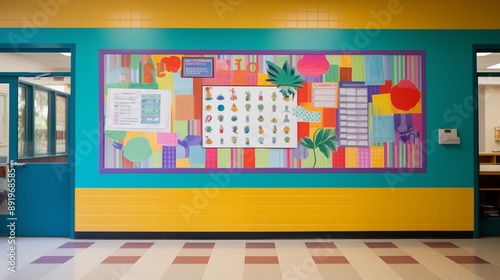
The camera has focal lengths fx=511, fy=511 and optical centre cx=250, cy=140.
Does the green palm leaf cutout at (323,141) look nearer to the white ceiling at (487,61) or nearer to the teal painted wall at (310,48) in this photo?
the teal painted wall at (310,48)

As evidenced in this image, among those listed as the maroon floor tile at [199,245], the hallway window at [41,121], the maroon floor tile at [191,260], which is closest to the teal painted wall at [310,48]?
the hallway window at [41,121]

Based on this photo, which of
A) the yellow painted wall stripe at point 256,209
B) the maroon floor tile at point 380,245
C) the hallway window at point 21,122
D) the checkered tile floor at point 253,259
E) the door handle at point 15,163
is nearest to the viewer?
the checkered tile floor at point 253,259

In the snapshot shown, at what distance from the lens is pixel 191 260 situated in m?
5.27

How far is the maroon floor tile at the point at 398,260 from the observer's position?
517cm

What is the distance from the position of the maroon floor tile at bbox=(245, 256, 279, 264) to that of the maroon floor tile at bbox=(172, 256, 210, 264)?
427 millimetres

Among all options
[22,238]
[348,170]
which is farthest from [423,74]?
[22,238]

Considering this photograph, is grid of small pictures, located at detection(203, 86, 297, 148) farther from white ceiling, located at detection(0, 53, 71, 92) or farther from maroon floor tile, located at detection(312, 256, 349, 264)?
white ceiling, located at detection(0, 53, 71, 92)

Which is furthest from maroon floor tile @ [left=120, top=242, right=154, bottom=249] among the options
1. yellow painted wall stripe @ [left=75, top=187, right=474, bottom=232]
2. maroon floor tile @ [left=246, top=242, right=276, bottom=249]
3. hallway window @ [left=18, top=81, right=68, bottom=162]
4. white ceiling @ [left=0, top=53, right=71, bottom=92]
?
white ceiling @ [left=0, top=53, right=71, bottom=92]

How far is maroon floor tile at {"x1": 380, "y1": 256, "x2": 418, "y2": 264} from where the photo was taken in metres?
5.17

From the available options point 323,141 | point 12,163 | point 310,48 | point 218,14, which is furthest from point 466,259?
point 12,163

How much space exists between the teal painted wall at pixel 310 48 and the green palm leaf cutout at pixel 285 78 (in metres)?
0.25

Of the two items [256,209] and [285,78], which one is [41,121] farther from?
[285,78]

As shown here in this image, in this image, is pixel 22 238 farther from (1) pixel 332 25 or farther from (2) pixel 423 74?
(2) pixel 423 74

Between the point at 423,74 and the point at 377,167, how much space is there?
1.30 m
